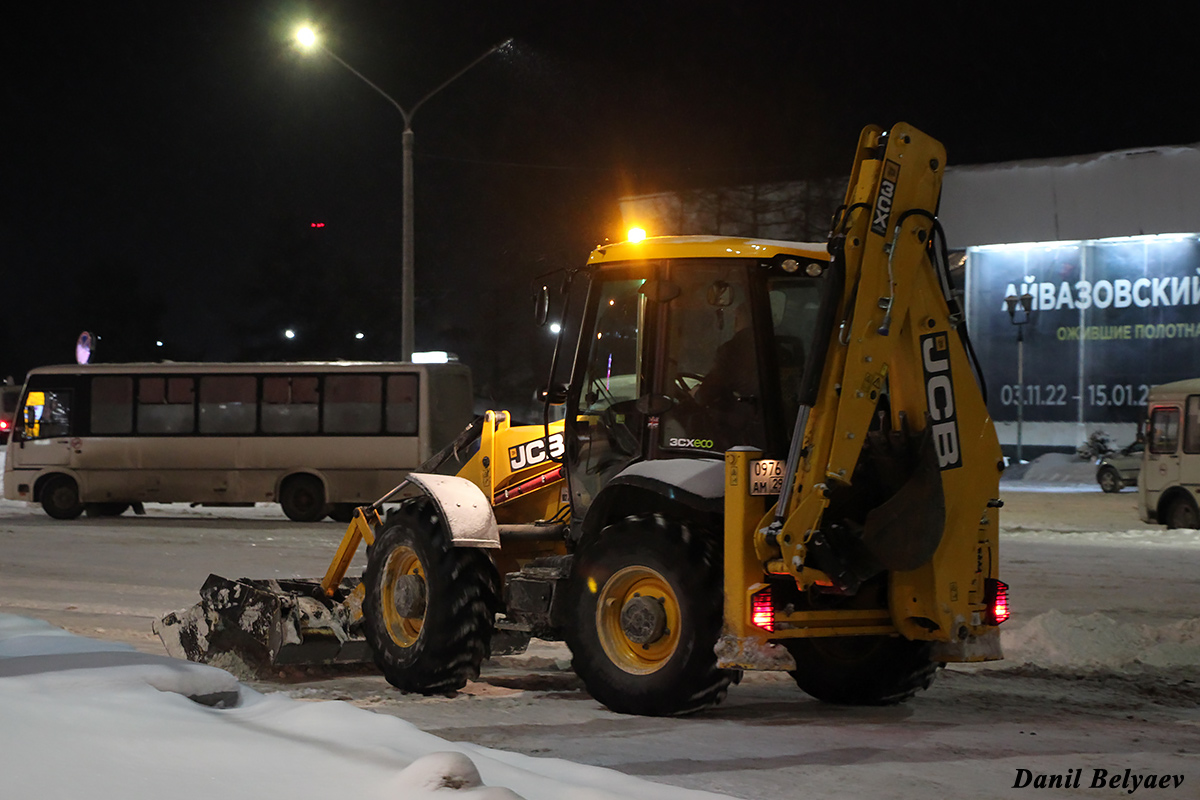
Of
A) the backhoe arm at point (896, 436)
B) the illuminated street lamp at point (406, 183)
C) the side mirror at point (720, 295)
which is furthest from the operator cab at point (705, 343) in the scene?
the illuminated street lamp at point (406, 183)

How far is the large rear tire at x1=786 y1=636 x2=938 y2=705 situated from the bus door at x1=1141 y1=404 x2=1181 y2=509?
57.4 ft

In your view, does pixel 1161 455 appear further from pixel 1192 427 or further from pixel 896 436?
pixel 896 436

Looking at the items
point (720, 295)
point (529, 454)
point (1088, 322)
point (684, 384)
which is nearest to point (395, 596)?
point (529, 454)

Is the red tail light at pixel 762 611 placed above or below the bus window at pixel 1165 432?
below

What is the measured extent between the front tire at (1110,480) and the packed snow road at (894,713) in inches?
752

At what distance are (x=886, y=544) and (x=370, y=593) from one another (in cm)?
356

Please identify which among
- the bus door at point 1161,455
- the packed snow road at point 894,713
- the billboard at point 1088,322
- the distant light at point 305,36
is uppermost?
the distant light at point 305,36

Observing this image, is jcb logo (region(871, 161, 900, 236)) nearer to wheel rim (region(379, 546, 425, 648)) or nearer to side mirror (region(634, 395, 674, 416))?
side mirror (region(634, 395, 674, 416))

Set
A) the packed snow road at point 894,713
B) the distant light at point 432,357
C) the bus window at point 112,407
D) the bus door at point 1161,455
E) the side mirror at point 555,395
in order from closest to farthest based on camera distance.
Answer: the packed snow road at point 894,713, the side mirror at point 555,395, the bus door at point 1161,455, the bus window at point 112,407, the distant light at point 432,357

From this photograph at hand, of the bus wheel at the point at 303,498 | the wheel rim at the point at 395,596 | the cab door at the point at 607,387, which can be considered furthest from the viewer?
the bus wheel at the point at 303,498

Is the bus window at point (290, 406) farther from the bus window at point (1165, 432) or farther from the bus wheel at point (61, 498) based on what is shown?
the bus window at point (1165, 432)

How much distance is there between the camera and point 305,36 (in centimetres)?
2375

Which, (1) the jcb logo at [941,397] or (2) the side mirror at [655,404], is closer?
(1) the jcb logo at [941,397]

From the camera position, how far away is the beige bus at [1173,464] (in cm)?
2336
